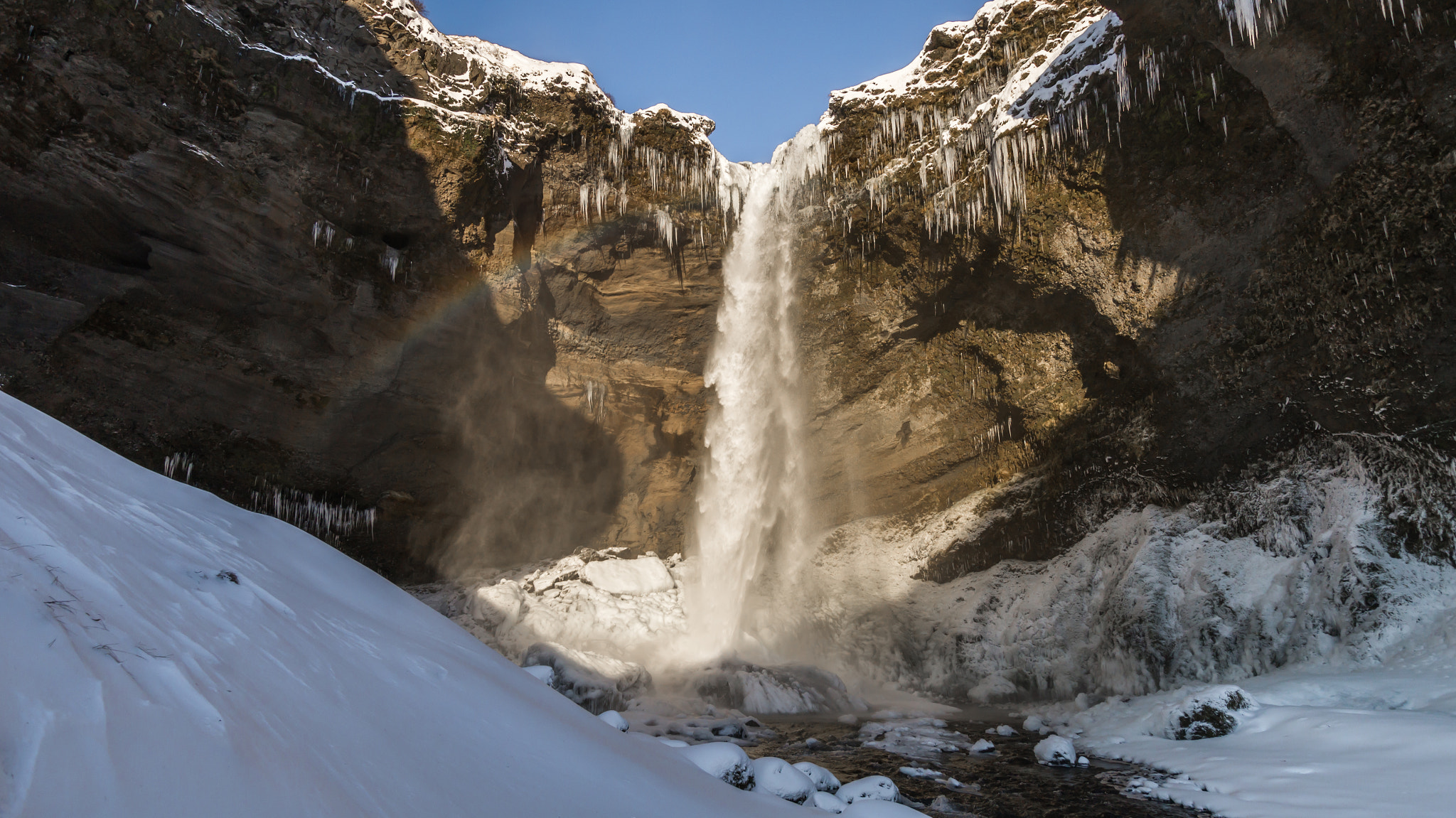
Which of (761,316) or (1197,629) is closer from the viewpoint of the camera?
(1197,629)

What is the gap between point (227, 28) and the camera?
41.6 feet

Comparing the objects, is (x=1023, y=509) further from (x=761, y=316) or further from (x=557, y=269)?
(x=557, y=269)

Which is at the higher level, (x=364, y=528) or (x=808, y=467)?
(x=808, y=467)

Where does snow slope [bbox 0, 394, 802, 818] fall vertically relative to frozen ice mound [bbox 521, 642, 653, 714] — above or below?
above

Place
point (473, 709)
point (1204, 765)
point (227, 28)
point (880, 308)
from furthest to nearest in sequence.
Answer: point (880, 308) → point (227, 28) → point (1204, 765) → point (473, 709)

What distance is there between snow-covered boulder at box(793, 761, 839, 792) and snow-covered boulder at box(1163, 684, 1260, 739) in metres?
4.52

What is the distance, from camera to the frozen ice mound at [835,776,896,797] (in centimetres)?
671

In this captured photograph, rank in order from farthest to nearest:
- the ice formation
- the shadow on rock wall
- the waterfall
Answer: the waterfall
the ice formation
the shadow on rock wall

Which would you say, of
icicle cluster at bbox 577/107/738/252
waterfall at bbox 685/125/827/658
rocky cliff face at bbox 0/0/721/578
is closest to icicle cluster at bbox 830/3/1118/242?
waterfall at bbox 685/125/827/658

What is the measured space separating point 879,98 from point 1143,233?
5.80 meters

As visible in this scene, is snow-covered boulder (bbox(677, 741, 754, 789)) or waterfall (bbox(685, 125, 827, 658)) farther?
waterfall (bbox(685, 125, 827, 658))

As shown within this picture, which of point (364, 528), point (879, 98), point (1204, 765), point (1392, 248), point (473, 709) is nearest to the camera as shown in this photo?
point (473, 709)

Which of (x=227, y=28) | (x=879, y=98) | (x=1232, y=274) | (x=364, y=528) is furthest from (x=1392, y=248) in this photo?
(x=364, y=528)

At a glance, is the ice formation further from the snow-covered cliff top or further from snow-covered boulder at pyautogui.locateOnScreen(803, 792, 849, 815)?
the snow-covered cliff top
